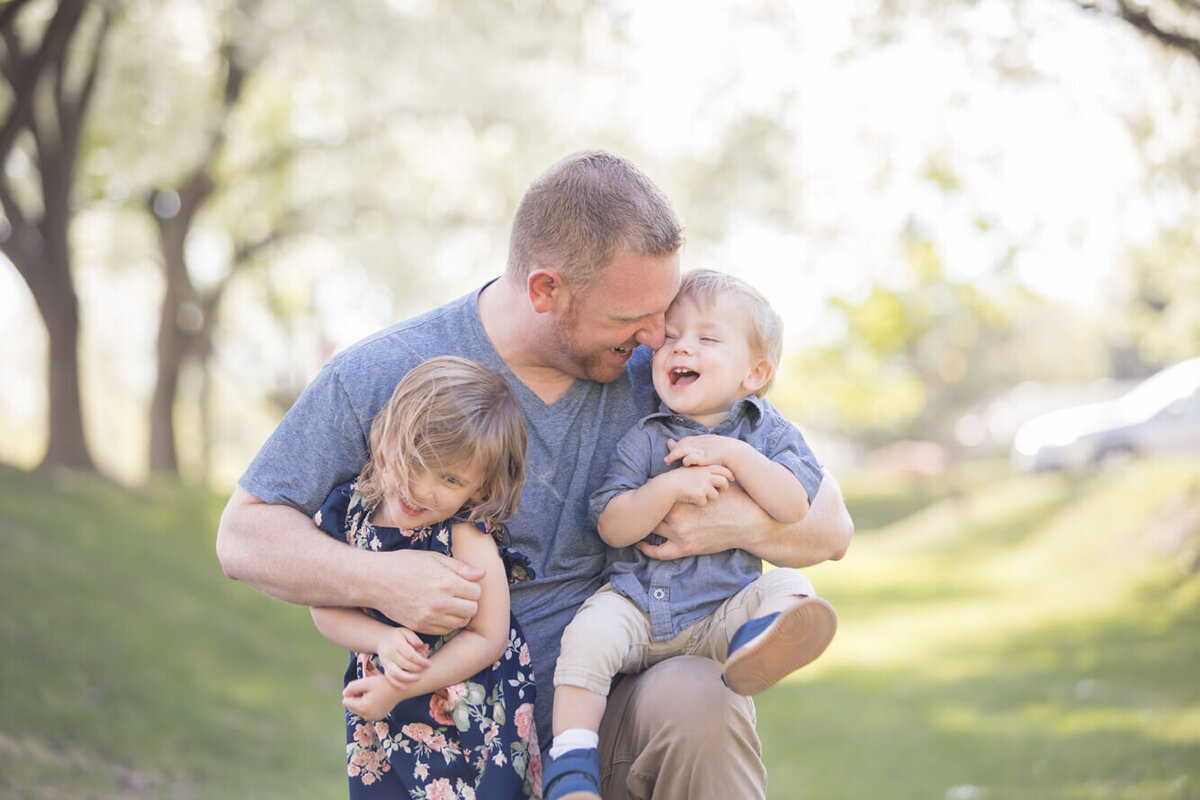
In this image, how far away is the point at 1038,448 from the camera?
1812cm

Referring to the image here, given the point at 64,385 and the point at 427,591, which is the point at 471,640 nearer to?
the point at 427,591

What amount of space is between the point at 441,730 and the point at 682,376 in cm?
89

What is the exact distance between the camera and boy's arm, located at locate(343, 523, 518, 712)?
85.9 inches

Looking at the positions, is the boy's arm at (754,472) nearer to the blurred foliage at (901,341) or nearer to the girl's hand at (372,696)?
the girl's hand at (372,696)

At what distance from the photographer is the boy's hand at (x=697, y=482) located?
2.39 meters

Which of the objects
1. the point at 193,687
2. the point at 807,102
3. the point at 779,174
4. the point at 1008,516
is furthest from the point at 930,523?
the point at 193,687

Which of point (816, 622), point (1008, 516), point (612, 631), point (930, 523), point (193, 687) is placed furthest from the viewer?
point (930, 523)

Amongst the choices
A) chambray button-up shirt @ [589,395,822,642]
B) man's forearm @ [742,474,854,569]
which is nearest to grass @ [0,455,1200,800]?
man's forearm @ [742,474,854,569]

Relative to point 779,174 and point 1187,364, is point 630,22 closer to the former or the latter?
point 779,174

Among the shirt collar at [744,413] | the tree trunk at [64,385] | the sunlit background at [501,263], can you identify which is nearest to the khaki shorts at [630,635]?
the shirt collar at [744,413]

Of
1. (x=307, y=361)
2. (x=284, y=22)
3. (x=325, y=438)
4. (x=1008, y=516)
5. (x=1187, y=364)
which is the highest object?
(x=1187, y=364)

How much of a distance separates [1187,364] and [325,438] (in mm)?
17761

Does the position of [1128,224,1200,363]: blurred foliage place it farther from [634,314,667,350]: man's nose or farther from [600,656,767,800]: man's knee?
[600,656,767,800]: man's knee

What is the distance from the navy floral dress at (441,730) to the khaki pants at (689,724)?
12 cm
